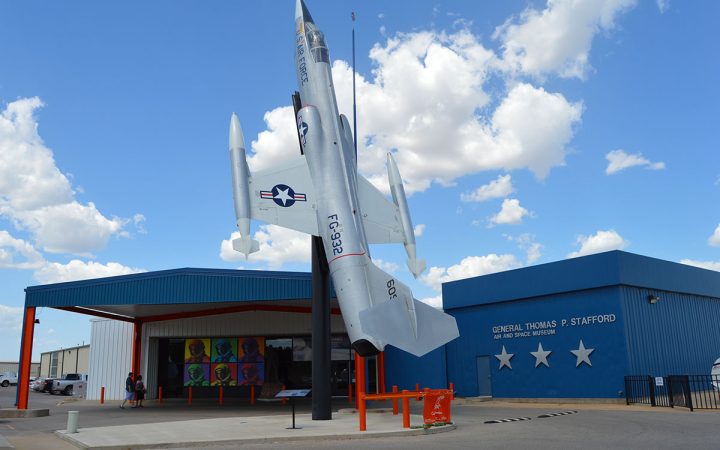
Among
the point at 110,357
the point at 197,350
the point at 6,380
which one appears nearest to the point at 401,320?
the point at 197,350

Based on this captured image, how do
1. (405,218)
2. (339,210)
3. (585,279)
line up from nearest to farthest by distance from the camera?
1. (339,210)
2. (405,218)
3. (585,279)

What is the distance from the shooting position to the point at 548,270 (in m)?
25.4

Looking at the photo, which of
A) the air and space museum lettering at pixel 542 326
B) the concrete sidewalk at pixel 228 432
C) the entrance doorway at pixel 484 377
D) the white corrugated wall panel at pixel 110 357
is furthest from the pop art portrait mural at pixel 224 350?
the concrete sidewalk at pixel 228 432

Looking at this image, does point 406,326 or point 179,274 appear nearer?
point 406,326

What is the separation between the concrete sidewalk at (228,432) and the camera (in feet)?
42.0

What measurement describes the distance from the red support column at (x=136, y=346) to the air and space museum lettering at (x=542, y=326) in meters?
17.0

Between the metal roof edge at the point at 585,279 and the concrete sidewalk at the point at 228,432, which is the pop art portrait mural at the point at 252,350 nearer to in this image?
the metal roof edge at the point at 585,279

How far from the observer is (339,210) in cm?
1648

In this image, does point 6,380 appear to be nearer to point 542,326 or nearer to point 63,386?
point 63,386

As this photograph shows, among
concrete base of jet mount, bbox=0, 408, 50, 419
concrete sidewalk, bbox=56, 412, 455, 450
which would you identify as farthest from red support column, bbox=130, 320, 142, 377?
concrete sidewalk, bbox=56, 412, 455, 450

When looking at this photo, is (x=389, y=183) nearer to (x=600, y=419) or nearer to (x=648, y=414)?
(x=600, y=419)

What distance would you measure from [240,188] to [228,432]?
6.11 meters

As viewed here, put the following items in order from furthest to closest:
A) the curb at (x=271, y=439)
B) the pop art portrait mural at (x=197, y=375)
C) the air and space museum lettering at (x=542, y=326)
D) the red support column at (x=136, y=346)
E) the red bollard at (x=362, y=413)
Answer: the pop art portrait mural at (x=197, y=375)
the red support column at (x=136, y=346)
the air and space museum lettering at (x=542, y=326)
the red bollard at (x=362, y=413)
the curb at (x=271, y=439)

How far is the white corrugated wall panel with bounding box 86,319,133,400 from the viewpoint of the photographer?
32.2 m
